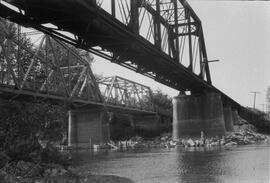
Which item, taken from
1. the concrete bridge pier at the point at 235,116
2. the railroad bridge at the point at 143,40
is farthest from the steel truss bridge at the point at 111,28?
the concrete bridge pier at the point at 235,116

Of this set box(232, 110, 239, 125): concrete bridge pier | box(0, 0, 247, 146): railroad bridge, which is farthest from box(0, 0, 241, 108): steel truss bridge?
box(232, 110, 239, 125): concrete bridge pier

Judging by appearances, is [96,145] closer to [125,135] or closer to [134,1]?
[125,135]

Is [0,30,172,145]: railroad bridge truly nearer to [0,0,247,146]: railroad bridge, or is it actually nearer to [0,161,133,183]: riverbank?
[0,0,247,146]: railroad bridge

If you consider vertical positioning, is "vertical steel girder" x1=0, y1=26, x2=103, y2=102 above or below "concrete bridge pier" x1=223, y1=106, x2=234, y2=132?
above

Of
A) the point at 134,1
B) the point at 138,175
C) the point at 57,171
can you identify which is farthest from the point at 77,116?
the point at 57,171

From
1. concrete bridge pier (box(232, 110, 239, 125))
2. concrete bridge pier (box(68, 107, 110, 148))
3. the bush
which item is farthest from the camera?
concrete bridge pier (box(232, 110, 239, 125))

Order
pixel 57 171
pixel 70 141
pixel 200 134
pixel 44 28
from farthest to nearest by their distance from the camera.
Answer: pixel 70 141, pixel 200 134, pixel 44 28, pixel 57 171

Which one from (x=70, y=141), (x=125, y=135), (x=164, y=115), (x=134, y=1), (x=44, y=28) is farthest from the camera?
(x=164, y=115)
